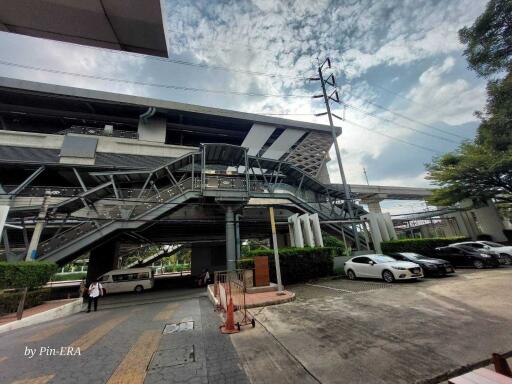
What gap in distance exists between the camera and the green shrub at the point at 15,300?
9510 mm

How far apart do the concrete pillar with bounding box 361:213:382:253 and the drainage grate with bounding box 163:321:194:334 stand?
15466mm

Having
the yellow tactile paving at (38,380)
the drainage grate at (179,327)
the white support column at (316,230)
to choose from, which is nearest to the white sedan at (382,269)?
the white support column at (316,230)

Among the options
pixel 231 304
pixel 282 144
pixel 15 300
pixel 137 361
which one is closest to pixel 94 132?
pixel 15 300

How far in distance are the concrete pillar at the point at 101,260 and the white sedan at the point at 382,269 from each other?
20809 millimetres

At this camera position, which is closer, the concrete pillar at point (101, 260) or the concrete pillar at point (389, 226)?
the concrete pillar at point (389, 226)

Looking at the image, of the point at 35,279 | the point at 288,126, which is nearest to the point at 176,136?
the point at 288,126

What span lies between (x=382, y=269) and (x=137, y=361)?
37.8 feet

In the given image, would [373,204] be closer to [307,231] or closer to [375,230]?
[375,230]

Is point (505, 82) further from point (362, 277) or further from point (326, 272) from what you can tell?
point (326, 272)

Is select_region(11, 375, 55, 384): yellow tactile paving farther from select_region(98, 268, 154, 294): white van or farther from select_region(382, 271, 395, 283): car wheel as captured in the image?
select_region(98, 268, 154, 294): white van

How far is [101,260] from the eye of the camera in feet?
69.5

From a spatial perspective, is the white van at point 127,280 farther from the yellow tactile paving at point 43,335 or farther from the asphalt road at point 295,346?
the yellow tactile paving at point 43,335

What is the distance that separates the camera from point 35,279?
11477 mm

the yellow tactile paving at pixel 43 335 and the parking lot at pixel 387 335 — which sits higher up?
the yellow tactile paving at pixel 43 335
